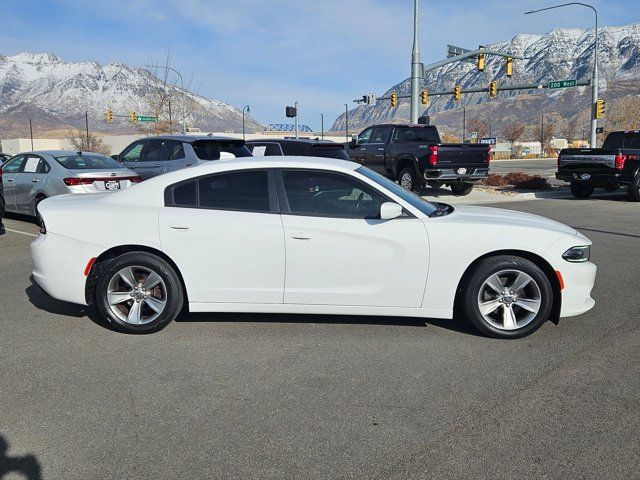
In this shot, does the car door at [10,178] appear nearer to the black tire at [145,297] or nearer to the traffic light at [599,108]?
the black tire at [145,297]

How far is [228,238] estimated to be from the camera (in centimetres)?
496

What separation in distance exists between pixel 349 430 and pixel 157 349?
2.01m

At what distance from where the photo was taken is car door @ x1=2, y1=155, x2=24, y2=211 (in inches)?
465

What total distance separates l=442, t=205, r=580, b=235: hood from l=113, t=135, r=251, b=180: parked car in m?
6.80

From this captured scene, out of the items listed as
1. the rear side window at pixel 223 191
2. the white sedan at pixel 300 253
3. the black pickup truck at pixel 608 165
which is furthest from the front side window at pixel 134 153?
the black pickup truck at pixel 608 165

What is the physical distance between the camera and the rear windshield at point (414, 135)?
56.1 ft

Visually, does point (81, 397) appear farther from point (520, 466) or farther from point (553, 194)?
point (553, 194)

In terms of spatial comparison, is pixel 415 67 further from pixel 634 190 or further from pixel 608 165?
pixel 634 190

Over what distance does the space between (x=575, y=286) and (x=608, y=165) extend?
13254 millimetres

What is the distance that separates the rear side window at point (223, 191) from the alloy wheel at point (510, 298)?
204cm

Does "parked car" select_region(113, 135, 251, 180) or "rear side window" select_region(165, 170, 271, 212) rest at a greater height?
"parked car" select_region(113, 135, 251, 180)

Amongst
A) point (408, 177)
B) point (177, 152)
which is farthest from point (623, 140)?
point (177, 152)

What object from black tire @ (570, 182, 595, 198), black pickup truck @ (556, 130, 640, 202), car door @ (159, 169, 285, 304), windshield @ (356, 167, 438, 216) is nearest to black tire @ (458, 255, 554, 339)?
windshield @ (356, 167, 438, 216)

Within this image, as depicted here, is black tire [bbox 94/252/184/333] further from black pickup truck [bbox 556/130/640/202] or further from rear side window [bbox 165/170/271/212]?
black pickup truck [bbox 556/130/640/202]
